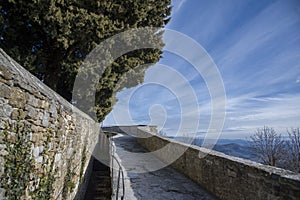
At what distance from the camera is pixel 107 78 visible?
29.2 ft

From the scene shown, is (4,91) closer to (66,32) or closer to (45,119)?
(45,119)

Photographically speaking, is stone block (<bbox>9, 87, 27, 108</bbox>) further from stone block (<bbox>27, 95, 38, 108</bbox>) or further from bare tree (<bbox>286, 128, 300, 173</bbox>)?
bare tree (<bbox>286, 128, 300, 173</bbox>)

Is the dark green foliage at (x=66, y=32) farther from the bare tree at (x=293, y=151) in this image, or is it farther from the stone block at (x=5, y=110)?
the bare tree at (x=293, y=151)

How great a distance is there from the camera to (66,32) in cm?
712

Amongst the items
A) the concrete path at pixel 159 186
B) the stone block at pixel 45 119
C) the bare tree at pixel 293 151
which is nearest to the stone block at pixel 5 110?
the stone block at pixel 45 119

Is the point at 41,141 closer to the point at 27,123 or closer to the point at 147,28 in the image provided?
the point at 27,123

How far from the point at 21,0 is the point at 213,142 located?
425 inches

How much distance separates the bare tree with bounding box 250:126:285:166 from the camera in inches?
528

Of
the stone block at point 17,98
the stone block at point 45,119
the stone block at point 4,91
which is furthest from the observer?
the stone block at point 45,119

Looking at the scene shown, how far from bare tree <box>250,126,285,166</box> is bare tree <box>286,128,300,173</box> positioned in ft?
1.54

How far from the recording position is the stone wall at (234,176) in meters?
2.35

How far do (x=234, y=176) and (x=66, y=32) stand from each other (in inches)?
291

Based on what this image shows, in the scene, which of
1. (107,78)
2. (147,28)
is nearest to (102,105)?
(107,78)

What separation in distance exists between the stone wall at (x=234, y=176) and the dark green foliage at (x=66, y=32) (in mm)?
5575
